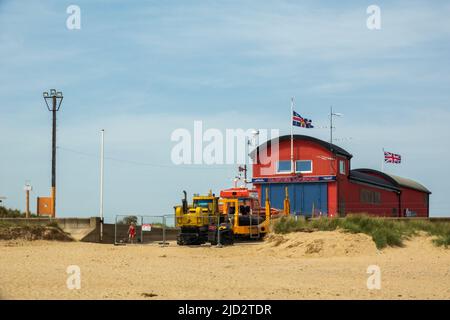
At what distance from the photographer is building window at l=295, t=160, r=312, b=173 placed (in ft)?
174

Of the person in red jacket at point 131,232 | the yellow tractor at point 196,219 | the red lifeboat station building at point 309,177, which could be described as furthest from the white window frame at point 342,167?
the person in red jacket at point 131,232

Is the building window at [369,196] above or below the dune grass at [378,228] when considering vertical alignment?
above

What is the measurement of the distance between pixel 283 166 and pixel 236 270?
30.4 metres

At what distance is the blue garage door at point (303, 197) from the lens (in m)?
51.8

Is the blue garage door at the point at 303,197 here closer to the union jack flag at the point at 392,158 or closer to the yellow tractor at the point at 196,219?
the yellow tractor at the point at 196,219

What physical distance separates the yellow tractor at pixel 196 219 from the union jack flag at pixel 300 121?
18.5 metres

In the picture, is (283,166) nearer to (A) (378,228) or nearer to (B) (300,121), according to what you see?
(B) (300,121)

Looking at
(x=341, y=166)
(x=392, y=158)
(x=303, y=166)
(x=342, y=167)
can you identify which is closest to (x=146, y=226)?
(x=303, y=166)

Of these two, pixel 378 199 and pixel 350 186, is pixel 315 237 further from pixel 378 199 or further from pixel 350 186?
pixel 378 199

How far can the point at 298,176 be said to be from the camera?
52438 mm

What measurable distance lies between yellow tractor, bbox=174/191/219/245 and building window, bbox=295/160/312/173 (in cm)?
1428
